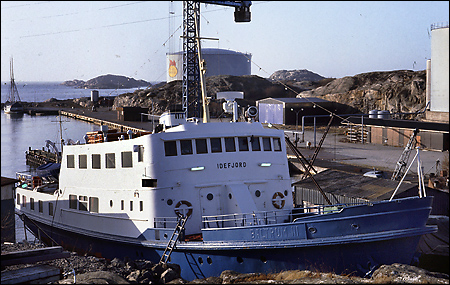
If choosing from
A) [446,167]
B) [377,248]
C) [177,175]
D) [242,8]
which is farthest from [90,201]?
[446,167]

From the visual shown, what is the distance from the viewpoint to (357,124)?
5462 cm

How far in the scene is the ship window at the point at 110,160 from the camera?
20.5 meters

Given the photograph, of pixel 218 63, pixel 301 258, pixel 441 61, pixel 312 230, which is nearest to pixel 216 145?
pixel 312 230

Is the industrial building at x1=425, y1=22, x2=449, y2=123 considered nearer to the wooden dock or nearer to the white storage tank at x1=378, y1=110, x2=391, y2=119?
the white storage tank at x1=378, y1=110, x2=391, y2=119

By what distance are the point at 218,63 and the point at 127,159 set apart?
97.7m

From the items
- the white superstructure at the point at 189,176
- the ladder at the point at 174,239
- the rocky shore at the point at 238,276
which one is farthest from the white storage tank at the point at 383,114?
the ladder at the point at 174,239

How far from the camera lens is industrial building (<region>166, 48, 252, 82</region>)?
113m

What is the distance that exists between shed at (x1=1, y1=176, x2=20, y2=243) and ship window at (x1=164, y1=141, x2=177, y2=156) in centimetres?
1066

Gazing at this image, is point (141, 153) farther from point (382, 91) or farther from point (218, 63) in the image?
point (218, 63)

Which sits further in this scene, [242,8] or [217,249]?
[242,8]

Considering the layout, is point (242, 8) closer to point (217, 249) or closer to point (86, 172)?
point (86, 172)

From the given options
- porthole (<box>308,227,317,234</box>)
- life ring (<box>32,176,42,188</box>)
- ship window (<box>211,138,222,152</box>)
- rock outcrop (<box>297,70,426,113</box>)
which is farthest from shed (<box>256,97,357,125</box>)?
porthole (<box>308,227,317,234</box>)

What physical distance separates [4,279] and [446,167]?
31051mm

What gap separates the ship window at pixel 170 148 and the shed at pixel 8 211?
35.0 feet
